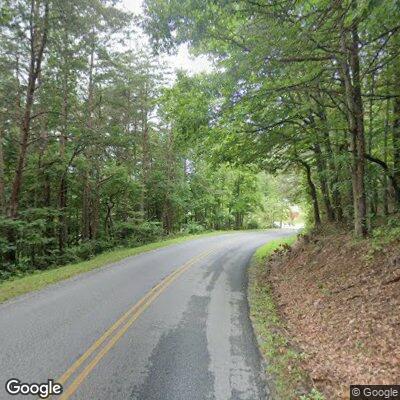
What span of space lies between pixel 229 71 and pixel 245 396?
22.1ft

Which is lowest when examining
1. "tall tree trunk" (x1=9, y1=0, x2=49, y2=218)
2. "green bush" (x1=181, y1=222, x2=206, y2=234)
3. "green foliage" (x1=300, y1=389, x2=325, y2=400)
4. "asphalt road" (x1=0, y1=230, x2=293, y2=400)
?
"green foliage" (x1=300, y1=389, x2=325, y2=400)

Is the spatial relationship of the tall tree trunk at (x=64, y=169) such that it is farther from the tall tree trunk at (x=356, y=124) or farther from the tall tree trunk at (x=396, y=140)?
the tall tree trunk at (x=396, y=140)

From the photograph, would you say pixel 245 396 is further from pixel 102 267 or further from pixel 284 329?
pixel 102 267

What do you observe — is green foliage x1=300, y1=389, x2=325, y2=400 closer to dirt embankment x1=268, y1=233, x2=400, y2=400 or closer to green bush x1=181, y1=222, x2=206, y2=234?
dirt embankment x1=268, y1=233, x2=400, y2=400

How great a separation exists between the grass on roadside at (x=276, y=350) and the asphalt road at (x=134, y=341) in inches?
8.1

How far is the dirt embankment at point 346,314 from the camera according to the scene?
4.34 m

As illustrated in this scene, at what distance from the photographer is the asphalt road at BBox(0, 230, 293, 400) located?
13.8ft

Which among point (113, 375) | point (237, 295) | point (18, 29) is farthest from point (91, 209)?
point (113, 375)

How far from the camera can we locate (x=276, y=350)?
5352mm

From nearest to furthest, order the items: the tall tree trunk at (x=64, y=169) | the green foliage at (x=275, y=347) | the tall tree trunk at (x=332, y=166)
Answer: the green foliage at (x=275, y=347)
the tall tree trunk at (x=332, y=166)
the tall tree trunk at (x=64, y=169)

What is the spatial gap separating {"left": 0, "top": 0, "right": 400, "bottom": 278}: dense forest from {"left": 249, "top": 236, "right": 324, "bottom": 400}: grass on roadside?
3508 millimetres

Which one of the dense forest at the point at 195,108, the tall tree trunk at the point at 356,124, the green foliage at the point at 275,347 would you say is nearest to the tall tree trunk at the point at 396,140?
the dense forest at the point at 195,108

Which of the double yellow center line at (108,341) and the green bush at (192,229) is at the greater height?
the green bush at (192,229)

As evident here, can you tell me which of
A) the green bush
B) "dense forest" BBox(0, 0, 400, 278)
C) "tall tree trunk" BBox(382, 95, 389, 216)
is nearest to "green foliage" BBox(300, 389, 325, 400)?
"dense forest" BBox(0, 0, 400, 278)
